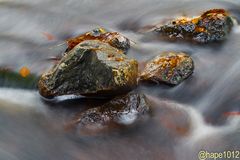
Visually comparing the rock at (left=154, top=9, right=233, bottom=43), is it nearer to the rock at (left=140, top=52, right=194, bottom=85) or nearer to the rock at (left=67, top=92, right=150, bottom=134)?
the rock at (left=140, top=52, right=194, bottom=85)

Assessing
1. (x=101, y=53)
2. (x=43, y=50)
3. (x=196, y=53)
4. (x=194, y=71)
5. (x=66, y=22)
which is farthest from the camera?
(x=66, y=22)

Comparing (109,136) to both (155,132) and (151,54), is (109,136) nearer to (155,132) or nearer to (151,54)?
(155,132)

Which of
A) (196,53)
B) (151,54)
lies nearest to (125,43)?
(151,54)

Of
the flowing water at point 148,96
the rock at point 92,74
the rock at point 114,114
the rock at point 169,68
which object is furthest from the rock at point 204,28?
the rock at point 114,114

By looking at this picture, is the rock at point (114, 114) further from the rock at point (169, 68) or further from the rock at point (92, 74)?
the rock at point (169, 68)

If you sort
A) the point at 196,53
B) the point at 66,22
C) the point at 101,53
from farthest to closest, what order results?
the point at 66,22, the point at 196,53, the point at 101,53

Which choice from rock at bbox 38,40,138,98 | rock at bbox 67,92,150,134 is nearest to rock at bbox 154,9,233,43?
rock at bbox 38,40,138,98
